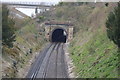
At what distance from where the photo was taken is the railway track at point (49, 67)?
2450 centimetres

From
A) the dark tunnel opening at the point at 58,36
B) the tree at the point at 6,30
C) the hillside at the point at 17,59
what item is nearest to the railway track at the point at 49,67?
the hillside at the point at 17,59

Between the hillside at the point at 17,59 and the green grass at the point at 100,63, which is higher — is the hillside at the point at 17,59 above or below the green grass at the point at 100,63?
below

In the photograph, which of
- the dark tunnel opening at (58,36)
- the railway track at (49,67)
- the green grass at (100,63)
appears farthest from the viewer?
the dark tunnel opening at (58,36)

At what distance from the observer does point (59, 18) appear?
60.3m

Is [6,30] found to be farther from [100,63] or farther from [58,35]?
[58,35]

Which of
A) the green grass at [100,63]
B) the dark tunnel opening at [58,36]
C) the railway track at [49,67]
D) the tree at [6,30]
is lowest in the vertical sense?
the dark tunnel opening at [58,36]

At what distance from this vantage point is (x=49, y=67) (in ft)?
92.6

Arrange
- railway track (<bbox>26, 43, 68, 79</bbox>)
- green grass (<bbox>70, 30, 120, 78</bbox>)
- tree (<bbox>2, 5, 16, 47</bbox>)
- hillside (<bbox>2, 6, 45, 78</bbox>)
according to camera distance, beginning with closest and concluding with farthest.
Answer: green grass (<bbox>70, 30, 120, 78</bbox>)
hillside (<bbox>2, 6, 45, 78</bbox>)
railway track (<bbox>26, 43, 68, 79</bbox>)
tree (<bbox>2, 5, 16, 47</bbox>)

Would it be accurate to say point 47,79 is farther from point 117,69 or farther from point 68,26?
point 68,26

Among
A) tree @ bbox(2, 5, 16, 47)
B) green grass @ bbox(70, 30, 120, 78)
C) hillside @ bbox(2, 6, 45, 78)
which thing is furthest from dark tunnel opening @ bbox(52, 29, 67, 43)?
tree @ bbox(2, 5, 16, 47)

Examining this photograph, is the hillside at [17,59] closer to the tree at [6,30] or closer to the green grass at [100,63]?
the tree at [6,30]

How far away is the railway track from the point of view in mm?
24500

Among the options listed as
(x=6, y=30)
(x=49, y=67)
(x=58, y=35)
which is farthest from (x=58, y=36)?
(x=6, y=30)

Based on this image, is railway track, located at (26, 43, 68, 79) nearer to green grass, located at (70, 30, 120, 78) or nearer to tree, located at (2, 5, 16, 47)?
green grass, located at (70, 30, 120, 78)
